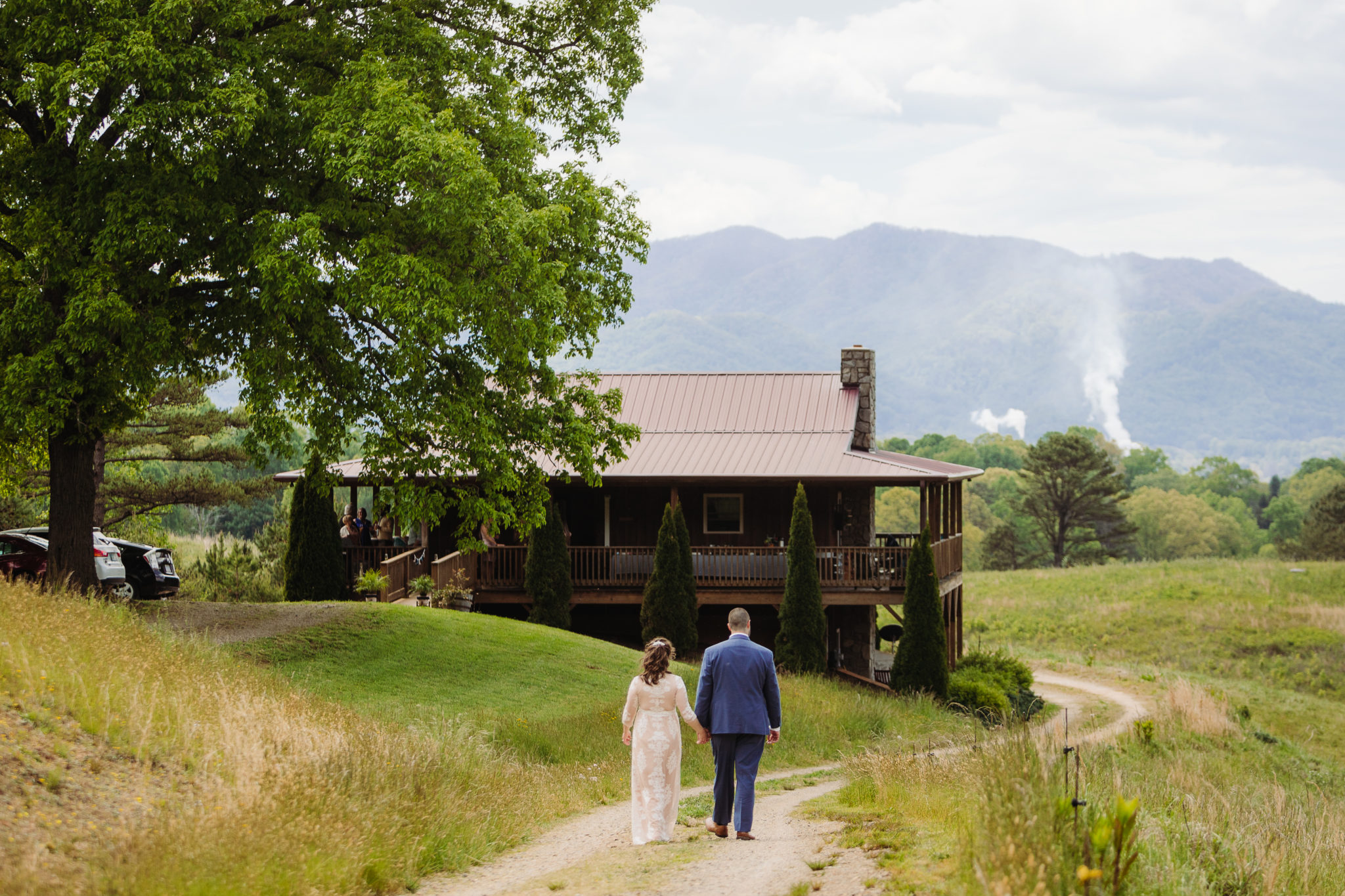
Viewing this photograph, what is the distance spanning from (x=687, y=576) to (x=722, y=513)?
3.93m

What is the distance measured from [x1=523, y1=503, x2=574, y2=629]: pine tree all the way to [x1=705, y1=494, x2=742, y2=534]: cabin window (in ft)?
15.2

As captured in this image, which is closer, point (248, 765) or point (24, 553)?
point (248, 765)

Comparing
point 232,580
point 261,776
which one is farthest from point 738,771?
point 232,580

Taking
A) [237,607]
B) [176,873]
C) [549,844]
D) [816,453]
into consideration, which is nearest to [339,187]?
[237,607]

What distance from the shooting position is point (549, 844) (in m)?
9.45

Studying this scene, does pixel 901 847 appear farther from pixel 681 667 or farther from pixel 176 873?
pixel 681 667

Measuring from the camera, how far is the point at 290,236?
51.1 feet

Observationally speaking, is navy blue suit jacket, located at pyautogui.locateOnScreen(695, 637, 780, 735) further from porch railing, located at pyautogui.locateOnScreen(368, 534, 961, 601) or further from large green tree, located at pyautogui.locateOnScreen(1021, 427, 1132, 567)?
large green tree, located at pyautogui.locateOnScreen(1021, 427, 1132, 567)

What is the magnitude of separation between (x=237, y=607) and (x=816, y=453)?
13307 mm

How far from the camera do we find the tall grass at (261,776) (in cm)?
662

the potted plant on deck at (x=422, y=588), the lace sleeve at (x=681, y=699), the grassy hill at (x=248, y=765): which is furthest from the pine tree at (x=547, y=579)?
the lace sleeve at (x=681, y=699)

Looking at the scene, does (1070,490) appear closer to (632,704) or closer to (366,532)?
(366,532)

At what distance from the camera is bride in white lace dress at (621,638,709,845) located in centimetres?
895

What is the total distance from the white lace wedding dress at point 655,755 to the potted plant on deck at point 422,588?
603 inches
